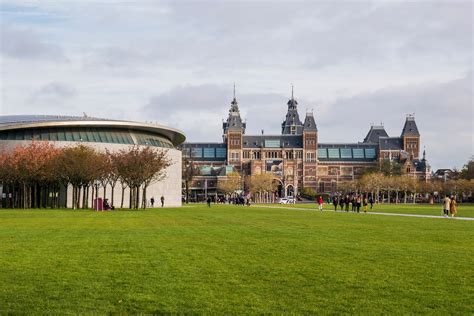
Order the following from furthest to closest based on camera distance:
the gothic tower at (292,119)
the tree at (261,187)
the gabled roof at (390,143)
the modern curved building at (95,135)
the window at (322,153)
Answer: the gothic tower at (292,119), the window at (322,153), the gabled roof at (390,143), the tree at (261,187), the modern curved building at (95,135)

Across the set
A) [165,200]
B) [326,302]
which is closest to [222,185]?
[165,200]

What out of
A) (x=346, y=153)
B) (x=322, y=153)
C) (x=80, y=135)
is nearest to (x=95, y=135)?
(x=80, y=135)

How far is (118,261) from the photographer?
627 inches

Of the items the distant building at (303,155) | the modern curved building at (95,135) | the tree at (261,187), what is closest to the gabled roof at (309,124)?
the distant building at (303,155)

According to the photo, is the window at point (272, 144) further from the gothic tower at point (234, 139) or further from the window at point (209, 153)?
the window at point (209, 153)

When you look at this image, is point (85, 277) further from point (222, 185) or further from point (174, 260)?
point (222, 185)

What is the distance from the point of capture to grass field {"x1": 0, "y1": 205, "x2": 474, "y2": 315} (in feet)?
35.1

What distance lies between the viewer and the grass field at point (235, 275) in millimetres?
10695

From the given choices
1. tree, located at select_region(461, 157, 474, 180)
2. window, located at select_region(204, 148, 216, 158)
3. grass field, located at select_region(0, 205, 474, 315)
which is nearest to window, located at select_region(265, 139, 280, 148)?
window, located at select_region(204, 148, 216, 158)

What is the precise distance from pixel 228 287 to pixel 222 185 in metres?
142

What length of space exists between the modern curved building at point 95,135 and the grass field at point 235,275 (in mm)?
51562

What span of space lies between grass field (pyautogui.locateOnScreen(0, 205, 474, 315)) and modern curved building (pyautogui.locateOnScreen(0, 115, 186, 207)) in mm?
51562

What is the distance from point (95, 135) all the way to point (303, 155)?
110m

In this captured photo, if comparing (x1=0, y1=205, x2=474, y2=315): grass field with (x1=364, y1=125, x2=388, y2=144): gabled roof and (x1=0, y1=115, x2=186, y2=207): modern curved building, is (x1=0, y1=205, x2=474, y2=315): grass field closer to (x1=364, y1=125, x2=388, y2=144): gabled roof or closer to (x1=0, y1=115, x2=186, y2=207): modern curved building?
(x1=0, y1=115, x2=186, y2=207): modern curved building
